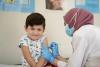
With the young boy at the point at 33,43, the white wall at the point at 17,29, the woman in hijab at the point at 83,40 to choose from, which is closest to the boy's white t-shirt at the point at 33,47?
the young boy at the point at 33,43

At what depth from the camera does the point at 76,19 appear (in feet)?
7.05

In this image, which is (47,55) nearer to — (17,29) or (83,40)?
(83,40)

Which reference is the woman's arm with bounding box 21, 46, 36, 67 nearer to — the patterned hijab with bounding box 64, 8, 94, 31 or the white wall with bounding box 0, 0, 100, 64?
the patterned hijab with bounding box 64, 8, 94, 31

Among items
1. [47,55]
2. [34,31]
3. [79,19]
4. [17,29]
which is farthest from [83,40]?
[17,29]

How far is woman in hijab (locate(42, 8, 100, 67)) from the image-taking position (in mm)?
1991

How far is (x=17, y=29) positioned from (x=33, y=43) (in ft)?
2.51

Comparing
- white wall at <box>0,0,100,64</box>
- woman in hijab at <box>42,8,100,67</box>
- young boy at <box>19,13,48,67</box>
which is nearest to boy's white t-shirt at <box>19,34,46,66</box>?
young boy at <box>19,13,48,67</box>

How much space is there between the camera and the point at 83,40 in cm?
198

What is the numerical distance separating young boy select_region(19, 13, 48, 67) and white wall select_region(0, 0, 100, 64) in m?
0.72

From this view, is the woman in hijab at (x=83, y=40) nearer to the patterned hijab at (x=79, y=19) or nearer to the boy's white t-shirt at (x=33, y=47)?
the patterned hijab at (x=79, y=19)

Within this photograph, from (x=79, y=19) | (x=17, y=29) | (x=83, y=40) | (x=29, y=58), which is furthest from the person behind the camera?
(x=17, y=29)

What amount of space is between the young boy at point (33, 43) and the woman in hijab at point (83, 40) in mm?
276

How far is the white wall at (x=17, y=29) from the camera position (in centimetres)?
303

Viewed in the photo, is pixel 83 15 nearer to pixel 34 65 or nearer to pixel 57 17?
pixel 34 65
